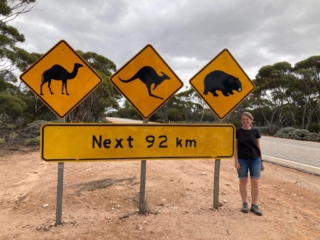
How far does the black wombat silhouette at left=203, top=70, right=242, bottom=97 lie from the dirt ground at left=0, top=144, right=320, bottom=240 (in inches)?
71.3

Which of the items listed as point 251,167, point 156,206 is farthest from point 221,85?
point 156,206

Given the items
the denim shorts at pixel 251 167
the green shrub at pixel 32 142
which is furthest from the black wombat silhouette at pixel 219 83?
the green shrub at pixel 32 142

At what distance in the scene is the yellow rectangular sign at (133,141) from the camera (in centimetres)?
332

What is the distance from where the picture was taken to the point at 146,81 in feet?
11.8

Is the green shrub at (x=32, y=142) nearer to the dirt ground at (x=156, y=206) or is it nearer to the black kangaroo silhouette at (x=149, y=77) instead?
the dirt ground at (x=156, y=206)

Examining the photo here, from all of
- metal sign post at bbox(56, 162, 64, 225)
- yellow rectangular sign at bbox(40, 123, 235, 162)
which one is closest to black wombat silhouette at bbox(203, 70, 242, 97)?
yellow rectangular sign at bbox(40, 123, 235, 162)

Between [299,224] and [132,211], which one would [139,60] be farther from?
[299,224]

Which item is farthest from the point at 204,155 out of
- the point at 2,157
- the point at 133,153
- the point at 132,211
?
the point at 2,157

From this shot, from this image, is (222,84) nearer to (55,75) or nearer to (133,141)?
(133,141)

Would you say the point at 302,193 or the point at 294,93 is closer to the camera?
the point at 302,193

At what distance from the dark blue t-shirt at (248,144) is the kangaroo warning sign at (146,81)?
127 cm

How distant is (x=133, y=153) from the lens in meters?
3.53

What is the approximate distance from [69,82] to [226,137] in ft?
7.90

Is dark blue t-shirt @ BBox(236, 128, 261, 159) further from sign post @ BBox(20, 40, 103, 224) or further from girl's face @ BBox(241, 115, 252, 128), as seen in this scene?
sign post @ BBox(20, 40, 103, 224)
